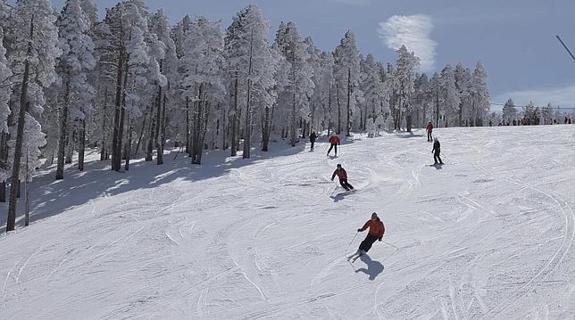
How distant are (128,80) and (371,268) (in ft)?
92.0

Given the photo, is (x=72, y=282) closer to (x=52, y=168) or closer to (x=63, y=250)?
(x=63, y=250)

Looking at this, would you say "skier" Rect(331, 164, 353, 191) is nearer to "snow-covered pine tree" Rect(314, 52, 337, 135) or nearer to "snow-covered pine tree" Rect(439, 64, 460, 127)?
"snow-covered pine tree" Rect(314, 52, 337, 135)

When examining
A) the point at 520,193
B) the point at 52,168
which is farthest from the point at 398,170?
the point at 52,168

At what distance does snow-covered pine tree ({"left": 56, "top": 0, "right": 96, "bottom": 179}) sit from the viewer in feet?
105

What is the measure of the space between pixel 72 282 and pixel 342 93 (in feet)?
162

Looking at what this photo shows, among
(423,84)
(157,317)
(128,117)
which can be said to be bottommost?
(157,317)

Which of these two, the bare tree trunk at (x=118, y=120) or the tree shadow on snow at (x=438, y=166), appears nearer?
→ the tree shadow on snow at (x=438, y=166)

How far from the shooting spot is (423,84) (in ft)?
316

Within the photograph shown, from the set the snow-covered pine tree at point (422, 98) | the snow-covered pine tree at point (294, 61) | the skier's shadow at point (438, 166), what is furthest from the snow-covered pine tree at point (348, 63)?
the snow-covered pine tree at point (422, 98)

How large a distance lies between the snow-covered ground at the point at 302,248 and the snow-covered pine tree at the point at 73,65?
5.97 m

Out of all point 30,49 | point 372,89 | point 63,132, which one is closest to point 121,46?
point 63,132

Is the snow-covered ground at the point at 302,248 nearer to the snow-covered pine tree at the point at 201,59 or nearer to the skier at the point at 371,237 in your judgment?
the skier at the point at 371,237

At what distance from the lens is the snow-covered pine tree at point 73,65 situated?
3209 centimetres

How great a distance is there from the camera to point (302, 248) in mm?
15266
